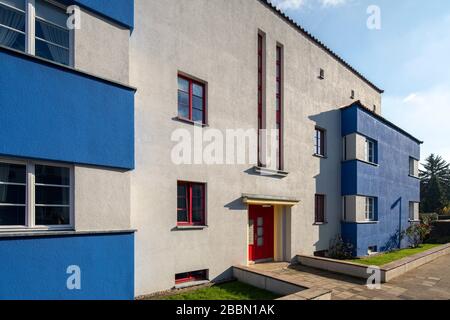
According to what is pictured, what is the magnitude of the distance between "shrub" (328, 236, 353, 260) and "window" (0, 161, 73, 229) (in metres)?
12.2

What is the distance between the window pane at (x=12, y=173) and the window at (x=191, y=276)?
496 cm

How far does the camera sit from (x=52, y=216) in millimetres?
5750

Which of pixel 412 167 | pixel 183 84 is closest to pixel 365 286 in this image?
pixel 183 84

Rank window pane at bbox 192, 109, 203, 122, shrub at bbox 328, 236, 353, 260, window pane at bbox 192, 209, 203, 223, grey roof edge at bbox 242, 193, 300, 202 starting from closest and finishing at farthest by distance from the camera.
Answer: window pane at bbox 192, 209, 203, 223, window pane at bbox 192, 109, 203, 122, grey roof edge at bbox 242, 193, 300, 202, shrub at bbox 328, 236, 353, 260

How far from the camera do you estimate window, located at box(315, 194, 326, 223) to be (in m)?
14.4

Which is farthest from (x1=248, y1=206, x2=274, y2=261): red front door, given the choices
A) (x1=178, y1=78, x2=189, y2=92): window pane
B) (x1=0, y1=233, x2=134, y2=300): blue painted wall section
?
(x1=0, y1=233, x2=134, y2=300): blue painted wall section

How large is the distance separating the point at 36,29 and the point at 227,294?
24.8ft

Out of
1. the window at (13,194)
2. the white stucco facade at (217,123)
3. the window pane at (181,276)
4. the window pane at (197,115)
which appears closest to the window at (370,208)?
the white stucco facade at (217,123)

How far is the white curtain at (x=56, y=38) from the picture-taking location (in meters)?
5.84

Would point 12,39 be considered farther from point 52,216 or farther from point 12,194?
point 52,216

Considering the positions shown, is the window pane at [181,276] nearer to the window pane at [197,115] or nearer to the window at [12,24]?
the window pane at [197,115]

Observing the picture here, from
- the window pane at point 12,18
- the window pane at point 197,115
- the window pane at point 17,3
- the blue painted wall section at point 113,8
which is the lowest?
the window pane at point 197,115

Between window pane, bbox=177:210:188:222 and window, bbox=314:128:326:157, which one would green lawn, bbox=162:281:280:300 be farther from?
window, bbox=314:128:326:157

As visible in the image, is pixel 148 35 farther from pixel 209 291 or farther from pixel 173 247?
pixel 209 291
